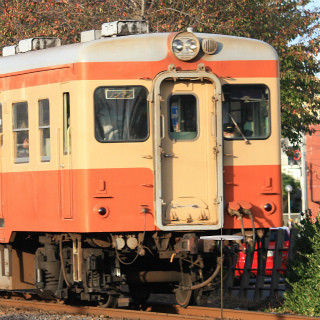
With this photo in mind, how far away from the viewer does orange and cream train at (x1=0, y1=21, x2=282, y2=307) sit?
37.1ft

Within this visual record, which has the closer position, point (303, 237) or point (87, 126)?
point (87, 126)

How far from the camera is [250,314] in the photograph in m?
11.8

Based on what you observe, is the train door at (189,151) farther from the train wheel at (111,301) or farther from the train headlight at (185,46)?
the train wheel at (111,301)

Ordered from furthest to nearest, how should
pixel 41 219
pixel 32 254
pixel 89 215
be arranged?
pixel 32 254, pixel 41 219, pixel 89 215

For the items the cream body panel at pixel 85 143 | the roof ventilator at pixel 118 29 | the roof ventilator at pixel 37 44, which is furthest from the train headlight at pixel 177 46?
the roof ventilator at pixel 37 44

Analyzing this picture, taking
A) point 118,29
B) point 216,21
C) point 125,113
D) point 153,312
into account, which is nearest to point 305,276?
point 153,312

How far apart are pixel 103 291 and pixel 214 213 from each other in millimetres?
1795

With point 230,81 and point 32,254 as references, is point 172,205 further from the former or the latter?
point 32,254

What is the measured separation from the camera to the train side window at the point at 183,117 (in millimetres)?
11422

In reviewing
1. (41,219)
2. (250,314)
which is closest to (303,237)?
(250,314)

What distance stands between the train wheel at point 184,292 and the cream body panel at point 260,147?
1726mm

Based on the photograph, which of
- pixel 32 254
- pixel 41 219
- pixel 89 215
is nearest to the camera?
pixel 89 215

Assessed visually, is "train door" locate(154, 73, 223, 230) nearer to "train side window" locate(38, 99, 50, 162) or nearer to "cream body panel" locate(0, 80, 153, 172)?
"cream body panel" locate(0, 80, 153, 172)

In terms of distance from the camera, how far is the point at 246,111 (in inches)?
464
